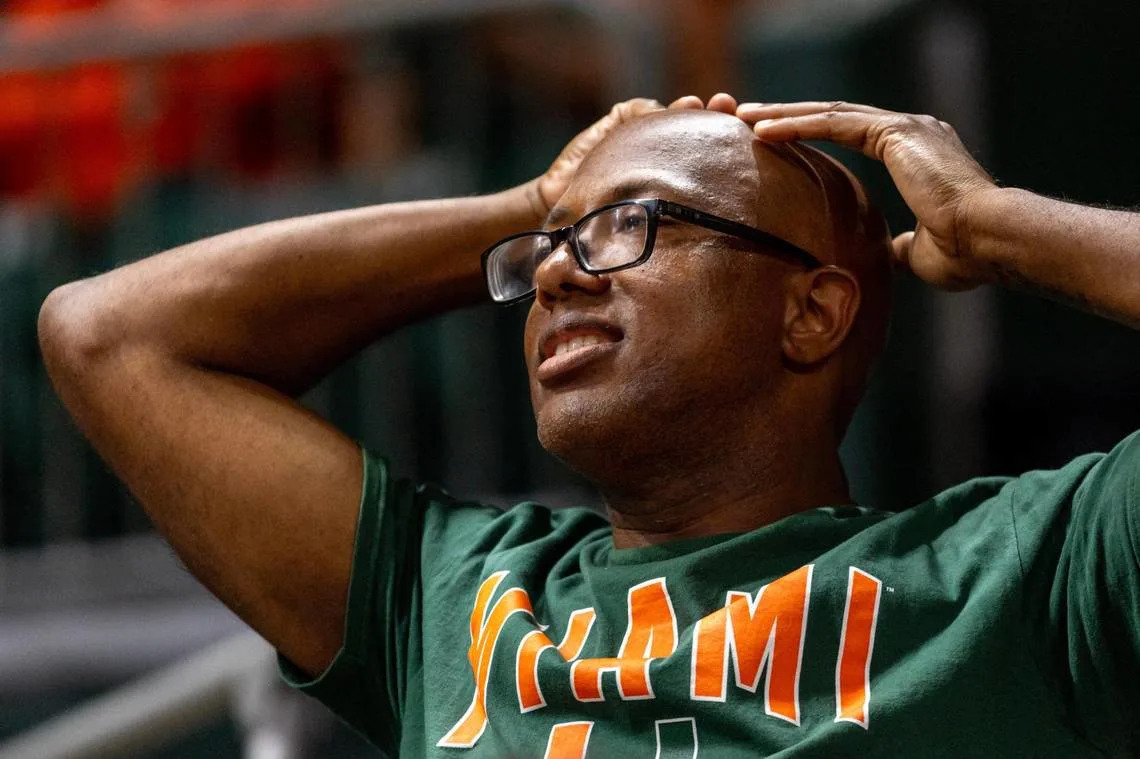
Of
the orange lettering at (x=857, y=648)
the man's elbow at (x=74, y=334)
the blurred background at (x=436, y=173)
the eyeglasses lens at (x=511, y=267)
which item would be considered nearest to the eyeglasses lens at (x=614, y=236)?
the eyeglasses lens at (x=511, y=267)

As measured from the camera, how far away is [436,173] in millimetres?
2756

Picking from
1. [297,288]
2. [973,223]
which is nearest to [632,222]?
[973,223]

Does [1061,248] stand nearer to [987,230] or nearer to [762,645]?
[987,230]

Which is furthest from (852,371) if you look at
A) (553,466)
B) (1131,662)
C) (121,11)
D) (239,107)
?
(121,11)

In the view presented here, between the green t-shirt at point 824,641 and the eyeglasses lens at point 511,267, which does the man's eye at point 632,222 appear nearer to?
the eyeglasses lens at point 511,267

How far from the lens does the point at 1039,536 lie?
1.24 metres

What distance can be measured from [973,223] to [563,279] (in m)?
0.40

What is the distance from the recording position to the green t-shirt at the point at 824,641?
46.6 inches

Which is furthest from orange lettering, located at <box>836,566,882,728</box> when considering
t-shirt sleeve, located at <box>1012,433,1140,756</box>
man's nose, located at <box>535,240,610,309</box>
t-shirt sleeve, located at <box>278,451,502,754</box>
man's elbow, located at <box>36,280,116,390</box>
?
man's elbow, located at <box>36,280,116,390</box>

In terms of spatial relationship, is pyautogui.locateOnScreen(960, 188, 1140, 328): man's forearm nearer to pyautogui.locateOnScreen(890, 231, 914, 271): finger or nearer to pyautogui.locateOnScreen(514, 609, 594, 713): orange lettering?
pyautogui.locateOnScreen(890, 231, 914, 271): finger

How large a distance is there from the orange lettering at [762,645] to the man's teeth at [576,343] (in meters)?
0.30

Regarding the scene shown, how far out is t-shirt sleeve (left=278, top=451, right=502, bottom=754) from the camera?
149cm

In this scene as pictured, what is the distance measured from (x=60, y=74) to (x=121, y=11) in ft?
0.73

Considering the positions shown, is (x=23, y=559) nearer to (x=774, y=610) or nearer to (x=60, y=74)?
(x=60, y=74)
